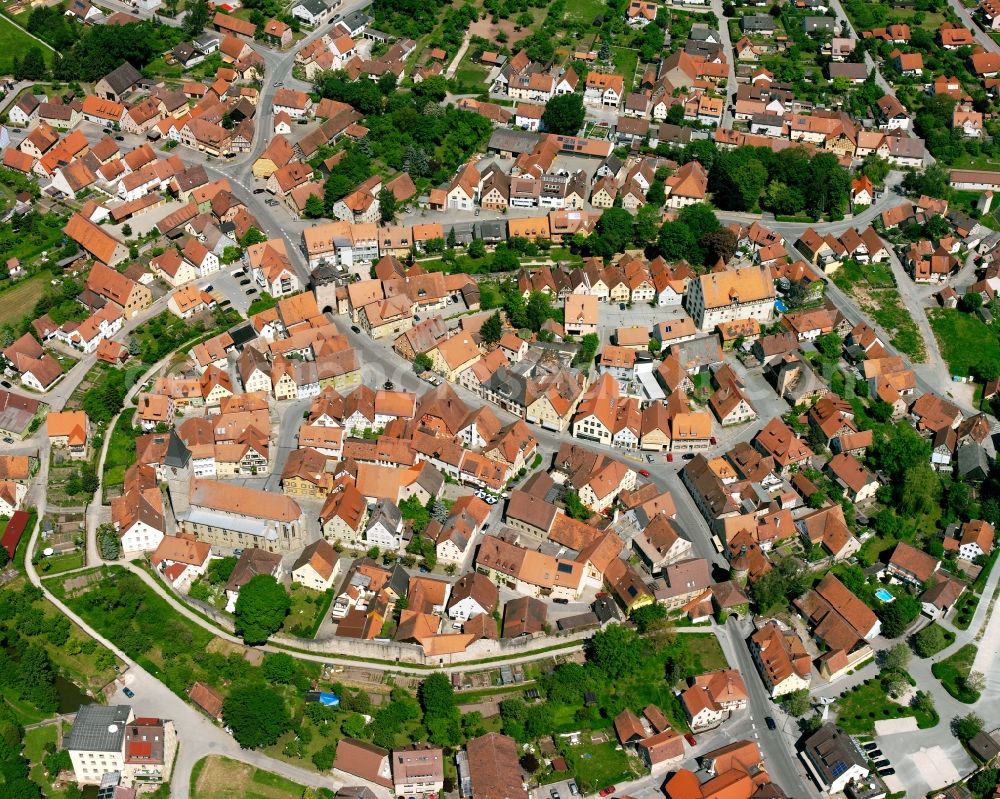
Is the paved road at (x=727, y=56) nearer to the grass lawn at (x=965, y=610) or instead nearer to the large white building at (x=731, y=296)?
the large white building at (x=731, y=296)

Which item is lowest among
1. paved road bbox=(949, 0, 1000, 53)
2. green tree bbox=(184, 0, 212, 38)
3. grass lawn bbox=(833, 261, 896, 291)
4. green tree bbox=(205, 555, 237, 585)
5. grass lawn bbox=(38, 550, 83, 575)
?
grass lawn bbox=(38, 550, 83, 575)

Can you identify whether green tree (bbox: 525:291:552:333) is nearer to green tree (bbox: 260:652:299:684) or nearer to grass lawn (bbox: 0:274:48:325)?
green tree (bbox: 260:652:299:684)

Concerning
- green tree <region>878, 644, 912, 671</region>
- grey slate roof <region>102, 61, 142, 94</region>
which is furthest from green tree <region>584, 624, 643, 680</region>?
grey slate roof <region>102, 61, 142, 94</region>

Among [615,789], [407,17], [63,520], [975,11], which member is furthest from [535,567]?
[975,11]

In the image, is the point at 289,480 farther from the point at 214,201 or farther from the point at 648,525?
the point at 214,201

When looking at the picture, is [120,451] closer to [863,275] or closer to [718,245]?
[718,245]

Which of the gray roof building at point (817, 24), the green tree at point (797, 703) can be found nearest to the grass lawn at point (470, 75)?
the gray roof building at point (817, 24)
